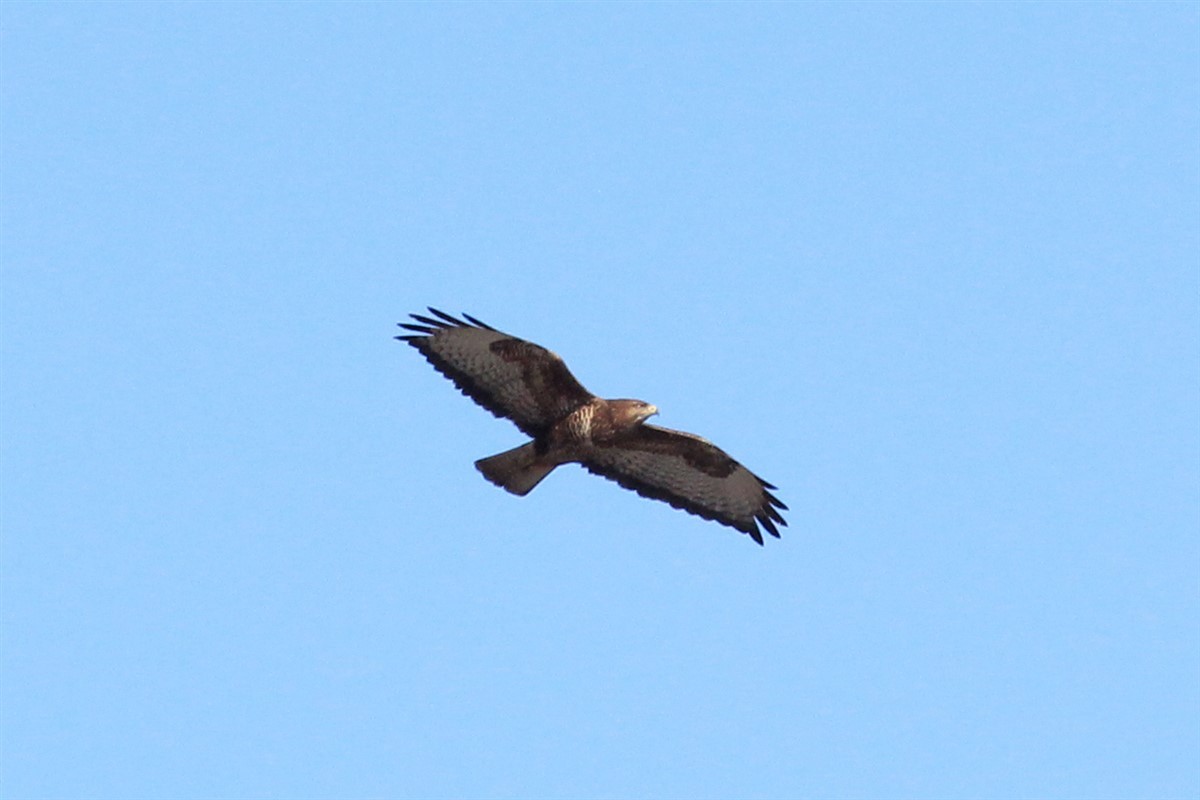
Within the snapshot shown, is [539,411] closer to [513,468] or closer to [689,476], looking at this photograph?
[513,468]

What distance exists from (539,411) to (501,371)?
0.41 metres

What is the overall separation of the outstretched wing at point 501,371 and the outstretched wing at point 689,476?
56cm

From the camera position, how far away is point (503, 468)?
14.2 metres

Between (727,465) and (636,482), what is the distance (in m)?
0.72

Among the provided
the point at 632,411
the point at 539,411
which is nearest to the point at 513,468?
the point at 539,411

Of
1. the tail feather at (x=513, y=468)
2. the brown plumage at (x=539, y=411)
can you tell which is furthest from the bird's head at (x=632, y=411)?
the tail feather at (x=513, y=468)

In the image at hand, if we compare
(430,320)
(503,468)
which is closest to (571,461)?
(503,468)

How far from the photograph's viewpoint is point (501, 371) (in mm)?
14297

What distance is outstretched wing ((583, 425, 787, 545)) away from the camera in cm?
1477

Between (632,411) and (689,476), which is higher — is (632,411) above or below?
below

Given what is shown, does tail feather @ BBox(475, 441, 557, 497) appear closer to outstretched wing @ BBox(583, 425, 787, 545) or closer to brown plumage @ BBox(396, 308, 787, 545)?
brown plumage @ BBox(396, 308, 787, 545)

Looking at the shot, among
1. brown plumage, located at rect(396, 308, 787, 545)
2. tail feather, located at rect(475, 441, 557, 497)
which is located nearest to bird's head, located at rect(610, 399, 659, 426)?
brown plumage, located at rect(396, 308, 787, 545)

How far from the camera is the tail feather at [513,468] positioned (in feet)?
46.7

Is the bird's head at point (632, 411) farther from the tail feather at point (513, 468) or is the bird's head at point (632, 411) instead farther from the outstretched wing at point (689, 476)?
the tail feather at point (513, 468)
